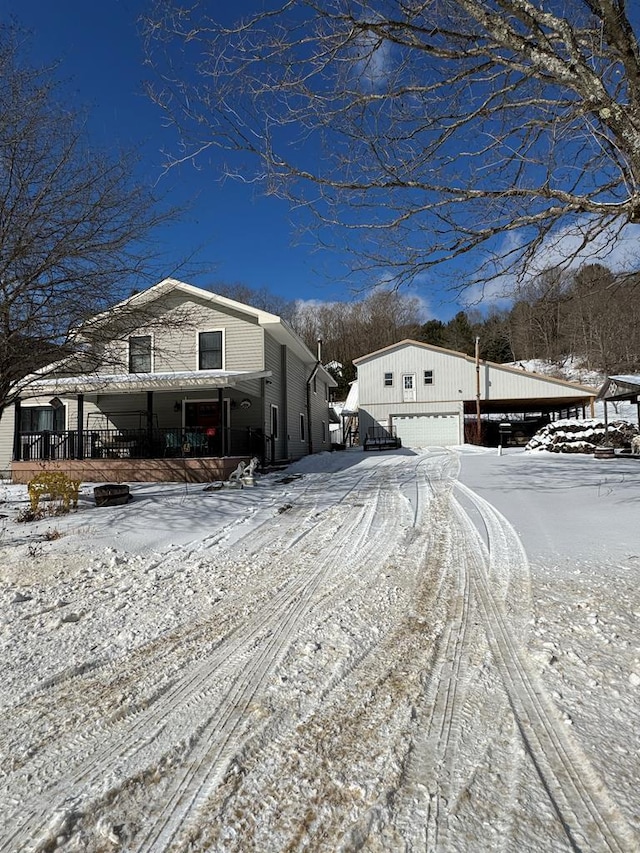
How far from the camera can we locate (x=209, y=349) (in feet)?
51.6

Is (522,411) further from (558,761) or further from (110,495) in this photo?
(558,761)

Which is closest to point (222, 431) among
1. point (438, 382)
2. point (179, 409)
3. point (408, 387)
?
point (179, 409)

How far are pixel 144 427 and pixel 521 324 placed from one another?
460 inches

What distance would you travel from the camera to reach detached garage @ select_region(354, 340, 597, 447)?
27.8m

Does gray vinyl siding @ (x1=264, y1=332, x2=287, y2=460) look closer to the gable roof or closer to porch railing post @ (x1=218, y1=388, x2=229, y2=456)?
porch railing post @ (x1=218, y1=388, x2=229, y2=456)

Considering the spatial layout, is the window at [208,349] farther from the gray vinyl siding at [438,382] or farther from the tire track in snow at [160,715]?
the gray vinyl siding at [438,382]

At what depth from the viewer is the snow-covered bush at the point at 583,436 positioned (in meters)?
17.3

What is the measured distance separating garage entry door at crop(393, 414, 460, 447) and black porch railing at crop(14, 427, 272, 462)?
1404 centimetres

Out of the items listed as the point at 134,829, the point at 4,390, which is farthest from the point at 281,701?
the point at 4,390

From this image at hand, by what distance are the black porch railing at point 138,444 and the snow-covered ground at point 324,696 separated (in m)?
8.14

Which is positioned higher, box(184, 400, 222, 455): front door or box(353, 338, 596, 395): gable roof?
box(353, 338, 596, 395): gable roof

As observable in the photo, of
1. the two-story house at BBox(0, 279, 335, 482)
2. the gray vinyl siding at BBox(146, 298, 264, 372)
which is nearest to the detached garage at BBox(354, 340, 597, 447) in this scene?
the two-story house at BBox(0, 279, 335, 482)

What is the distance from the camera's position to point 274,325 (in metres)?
15.4

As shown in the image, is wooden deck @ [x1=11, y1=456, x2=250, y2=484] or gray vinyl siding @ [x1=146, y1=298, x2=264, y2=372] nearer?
wooden deck @ [x1=11, y1=456, x2=250, y2=484]
